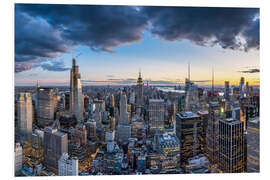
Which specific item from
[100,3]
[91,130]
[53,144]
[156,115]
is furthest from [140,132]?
[100,3]

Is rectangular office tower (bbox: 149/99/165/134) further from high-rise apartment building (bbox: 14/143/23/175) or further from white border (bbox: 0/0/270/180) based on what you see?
high-rise apartment building (bbox: 14/143/23/175)

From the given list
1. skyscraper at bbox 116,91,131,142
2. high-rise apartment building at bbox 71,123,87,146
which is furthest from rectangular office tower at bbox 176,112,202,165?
high-rise apartment building at bbox 71,123,87,146

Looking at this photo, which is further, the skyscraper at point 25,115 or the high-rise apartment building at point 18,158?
the skyscraper at point 25,115

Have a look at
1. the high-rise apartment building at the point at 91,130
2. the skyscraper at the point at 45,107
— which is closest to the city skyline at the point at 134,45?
the skyscraper at the point at 45,107

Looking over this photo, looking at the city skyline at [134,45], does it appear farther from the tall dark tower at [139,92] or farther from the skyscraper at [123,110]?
the skyscraper at [123,110]

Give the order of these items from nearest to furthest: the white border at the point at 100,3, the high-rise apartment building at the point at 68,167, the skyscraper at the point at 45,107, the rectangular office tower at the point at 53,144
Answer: the white border at the point at 100,3 → the high-rise apartment building at the point at 68,167 → the rectangular office tower at the point at 53,144 → the skyscraper at the point at 45,107

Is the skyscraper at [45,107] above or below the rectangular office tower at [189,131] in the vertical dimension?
above
